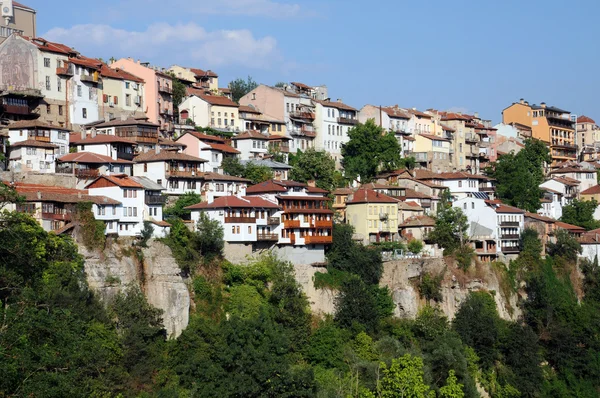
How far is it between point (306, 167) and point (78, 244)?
111 feet

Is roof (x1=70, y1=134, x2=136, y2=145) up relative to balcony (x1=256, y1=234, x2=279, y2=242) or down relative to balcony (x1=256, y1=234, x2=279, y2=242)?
up

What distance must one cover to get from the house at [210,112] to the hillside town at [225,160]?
132 millimetres

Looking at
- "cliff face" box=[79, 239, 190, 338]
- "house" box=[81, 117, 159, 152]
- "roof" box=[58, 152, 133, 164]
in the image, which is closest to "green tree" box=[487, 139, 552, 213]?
"house" box=[81, 117, 159, 152]

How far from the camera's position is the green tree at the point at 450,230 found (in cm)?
8125

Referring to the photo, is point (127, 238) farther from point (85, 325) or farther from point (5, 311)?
point (5, 311)

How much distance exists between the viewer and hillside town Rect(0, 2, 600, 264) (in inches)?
2751

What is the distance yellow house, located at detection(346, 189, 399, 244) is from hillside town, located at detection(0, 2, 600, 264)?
100 millimetres

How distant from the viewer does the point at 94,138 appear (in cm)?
7675

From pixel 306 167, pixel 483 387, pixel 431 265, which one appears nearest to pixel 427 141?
pixel 306 167

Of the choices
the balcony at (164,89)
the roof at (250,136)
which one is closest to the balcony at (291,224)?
the roof at (250,136)

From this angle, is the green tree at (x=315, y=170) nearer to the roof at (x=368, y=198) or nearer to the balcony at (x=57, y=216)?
the roof at (x=368, y=198)

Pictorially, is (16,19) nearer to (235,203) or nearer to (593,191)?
(235,203)

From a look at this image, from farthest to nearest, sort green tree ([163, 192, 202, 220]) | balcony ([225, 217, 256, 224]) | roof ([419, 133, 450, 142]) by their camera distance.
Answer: roof ([419, 133, 450, 142]) → green tree ([163, 192, 202, 220]) → balcony ([225, 217, 256, 224])

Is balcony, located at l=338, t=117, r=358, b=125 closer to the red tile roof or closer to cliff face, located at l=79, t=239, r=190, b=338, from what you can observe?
the red tile roof
